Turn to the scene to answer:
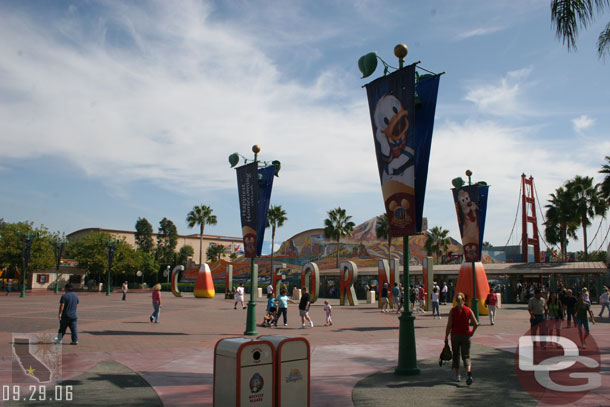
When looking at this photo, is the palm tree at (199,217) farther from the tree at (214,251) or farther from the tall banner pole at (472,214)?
the tall banner pole at (472,214)

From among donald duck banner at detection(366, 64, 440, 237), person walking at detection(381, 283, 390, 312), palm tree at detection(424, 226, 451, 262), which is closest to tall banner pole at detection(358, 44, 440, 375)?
donald duck banner at detection(366, 64, 440, 237)

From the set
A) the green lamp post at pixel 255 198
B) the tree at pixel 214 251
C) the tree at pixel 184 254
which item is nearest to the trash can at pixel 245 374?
the green lamp post at pixel 255 198

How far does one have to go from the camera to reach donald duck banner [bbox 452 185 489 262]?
65.0ft

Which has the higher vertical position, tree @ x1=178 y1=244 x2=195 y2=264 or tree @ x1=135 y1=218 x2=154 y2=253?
tree @ x1=135 y1=218 x2=154 y2=253

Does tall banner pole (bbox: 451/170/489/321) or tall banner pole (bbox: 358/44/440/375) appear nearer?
tall banner pole (bbox: 358/44/440/375)

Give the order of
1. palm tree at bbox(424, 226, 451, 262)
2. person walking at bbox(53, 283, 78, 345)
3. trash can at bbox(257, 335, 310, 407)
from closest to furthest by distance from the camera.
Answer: trash can at bbox(257, 335, 310, 407)
person walking at bbox(53, 283, 78, 345)
palm tree at bbox(424, 226, 451, 262)

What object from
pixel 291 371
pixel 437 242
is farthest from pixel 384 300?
pixel 437 242

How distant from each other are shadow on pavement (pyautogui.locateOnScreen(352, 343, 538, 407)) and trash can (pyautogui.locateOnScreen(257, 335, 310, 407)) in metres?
1.48

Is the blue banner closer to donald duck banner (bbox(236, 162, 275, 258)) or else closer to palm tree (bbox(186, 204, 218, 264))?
donald duck banner (bbox(236, 162, 275, 258))

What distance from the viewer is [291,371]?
568 cm

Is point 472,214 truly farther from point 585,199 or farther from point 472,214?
point 585,199

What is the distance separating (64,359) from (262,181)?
803 cm

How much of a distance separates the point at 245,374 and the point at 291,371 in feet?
2.10

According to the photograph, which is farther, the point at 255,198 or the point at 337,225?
the point at 337,225
